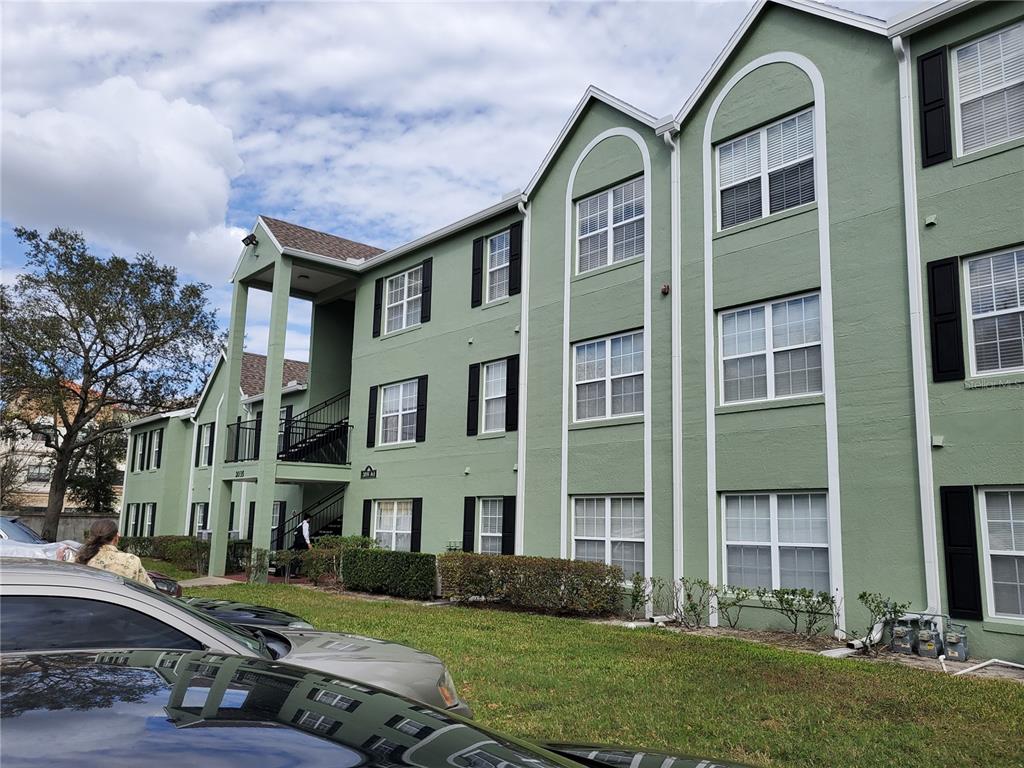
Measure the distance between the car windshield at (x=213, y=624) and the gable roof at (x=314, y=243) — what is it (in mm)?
18769

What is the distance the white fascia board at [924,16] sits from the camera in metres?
11.4

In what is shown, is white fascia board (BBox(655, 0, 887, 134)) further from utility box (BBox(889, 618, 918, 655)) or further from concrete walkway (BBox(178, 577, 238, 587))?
concrete walkway (BBox(178, 577, 238, 587))

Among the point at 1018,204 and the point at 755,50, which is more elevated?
the point at 755,50

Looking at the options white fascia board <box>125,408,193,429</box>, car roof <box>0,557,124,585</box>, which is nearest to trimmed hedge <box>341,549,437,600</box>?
car roof <box>0,557,124,585</box>

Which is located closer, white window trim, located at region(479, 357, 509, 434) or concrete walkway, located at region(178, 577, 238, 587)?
white window trim, located at region(479, 357, 509, 434)

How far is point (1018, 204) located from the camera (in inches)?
426

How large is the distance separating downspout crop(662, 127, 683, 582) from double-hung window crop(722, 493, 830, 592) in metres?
0.86

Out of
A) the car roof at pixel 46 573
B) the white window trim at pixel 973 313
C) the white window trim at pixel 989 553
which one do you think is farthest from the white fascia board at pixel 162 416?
the car roof at pixel 46 573

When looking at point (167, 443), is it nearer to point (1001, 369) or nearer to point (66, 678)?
point (1001, 369)

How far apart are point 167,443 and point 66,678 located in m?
37.0

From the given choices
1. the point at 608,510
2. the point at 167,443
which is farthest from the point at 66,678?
the point at 167,443

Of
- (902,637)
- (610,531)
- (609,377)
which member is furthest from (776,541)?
(609,377)

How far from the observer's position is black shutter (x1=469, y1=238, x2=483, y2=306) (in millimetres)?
19438

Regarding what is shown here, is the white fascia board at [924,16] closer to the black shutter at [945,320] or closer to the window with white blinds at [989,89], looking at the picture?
the window with white blinds at [989,89]
